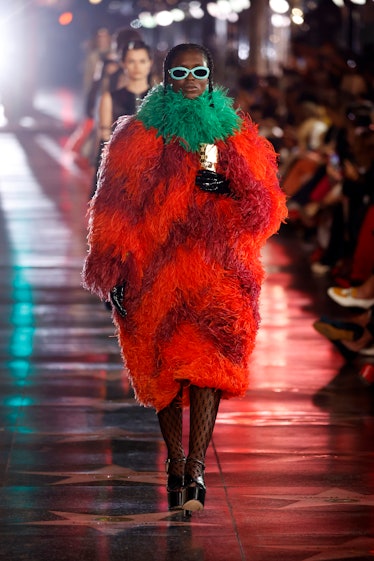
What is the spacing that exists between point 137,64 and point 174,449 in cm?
332

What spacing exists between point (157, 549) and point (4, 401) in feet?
7.02

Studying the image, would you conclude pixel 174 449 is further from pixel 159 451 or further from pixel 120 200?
pixel 120 200

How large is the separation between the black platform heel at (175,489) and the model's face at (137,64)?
333 cm

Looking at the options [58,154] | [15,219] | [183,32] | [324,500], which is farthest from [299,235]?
[183,32]

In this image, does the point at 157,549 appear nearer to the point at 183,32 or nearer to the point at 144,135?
the point at 144,135

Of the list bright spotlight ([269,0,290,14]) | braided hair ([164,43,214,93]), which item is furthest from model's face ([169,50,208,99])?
bright spotlight ([269,0,290,14])

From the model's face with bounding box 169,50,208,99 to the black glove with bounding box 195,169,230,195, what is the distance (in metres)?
0.28

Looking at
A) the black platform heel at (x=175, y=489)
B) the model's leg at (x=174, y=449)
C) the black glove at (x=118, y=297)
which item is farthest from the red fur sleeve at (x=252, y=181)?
the black platform heel at (x=175, y=489)

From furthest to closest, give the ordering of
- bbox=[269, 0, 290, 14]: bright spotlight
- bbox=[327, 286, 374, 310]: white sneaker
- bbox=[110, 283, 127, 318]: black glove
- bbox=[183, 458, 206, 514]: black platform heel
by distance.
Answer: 1. bbox=[269, 0, 290, 14]: bright spotlight
2. bbox=[327, 286, 374, 310]: white sneaker
3. bbox=[110, 283, 127, 318]: black glove
4. bbox=[183, 458, 206, 514]: black platform heel

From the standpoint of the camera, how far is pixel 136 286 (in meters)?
4.71

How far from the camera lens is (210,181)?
4.57m

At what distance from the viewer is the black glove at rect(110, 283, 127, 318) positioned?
475 centimetres

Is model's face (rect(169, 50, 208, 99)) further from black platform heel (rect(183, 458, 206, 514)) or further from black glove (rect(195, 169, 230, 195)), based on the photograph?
black platform heel (rect(183, 458, 206, 514))

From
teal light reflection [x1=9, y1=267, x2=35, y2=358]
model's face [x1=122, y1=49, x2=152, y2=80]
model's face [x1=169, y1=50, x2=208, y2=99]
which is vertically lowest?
teal light reflection [x1=9, y1=267, x2=35, y2=358]
